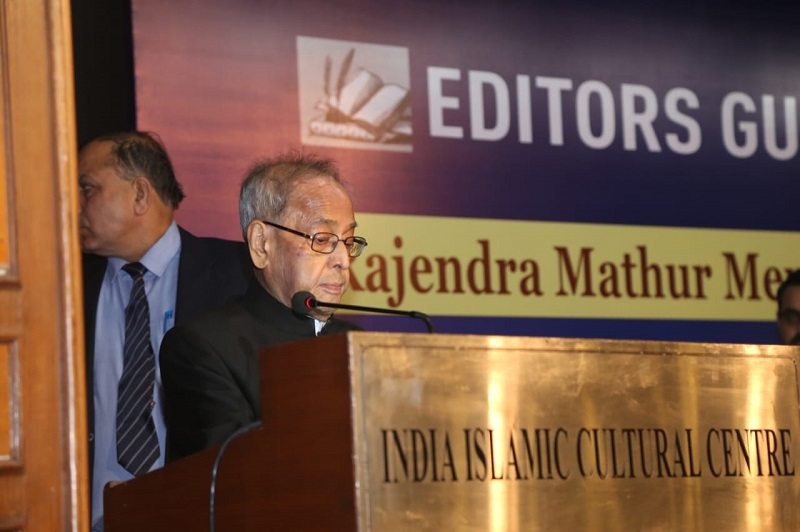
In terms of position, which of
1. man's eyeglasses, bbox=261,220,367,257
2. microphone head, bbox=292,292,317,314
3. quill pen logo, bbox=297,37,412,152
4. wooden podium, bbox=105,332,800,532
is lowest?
wooden podium, bbox=105,332,800,532

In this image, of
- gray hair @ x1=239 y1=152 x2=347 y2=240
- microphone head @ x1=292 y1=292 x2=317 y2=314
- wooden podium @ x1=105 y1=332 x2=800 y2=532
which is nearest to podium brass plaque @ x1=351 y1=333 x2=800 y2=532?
wooden podium @ x1=105 y1=332 x2=800 y2=532

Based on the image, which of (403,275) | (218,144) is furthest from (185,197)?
(403,275)

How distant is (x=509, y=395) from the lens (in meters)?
2.12

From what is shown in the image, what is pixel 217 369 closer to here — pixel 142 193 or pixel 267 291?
pixel 267 291

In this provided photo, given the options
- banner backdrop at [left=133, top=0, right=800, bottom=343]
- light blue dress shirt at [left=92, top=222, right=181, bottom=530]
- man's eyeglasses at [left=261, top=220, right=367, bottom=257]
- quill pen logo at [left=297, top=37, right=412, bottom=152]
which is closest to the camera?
man's eyeglasses at [left=261, top=220, right=367, bottom=257]

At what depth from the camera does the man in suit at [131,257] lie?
12.5 feet

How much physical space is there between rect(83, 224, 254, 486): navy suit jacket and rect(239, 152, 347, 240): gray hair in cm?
65

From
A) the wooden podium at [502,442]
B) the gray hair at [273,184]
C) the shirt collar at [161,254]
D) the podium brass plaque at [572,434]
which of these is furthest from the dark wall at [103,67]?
the podium brass plaque at [572,434]

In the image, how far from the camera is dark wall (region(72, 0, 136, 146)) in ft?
13.0

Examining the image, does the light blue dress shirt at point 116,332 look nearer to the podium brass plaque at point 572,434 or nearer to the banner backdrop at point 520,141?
the banner backdrop at point 520,141

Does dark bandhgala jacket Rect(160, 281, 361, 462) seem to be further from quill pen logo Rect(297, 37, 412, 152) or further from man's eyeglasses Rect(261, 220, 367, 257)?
quill pen logo Rect(297, 37, 412, 152)

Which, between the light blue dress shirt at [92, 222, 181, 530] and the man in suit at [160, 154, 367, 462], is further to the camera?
the light blue dress shirt at [92, 222, 181, 530]

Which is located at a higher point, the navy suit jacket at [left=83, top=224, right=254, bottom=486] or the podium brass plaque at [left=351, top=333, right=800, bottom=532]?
the navy suit jacket at [left=83, top=224, right=254, bottom=486]

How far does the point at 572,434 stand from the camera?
2180 millimetres
